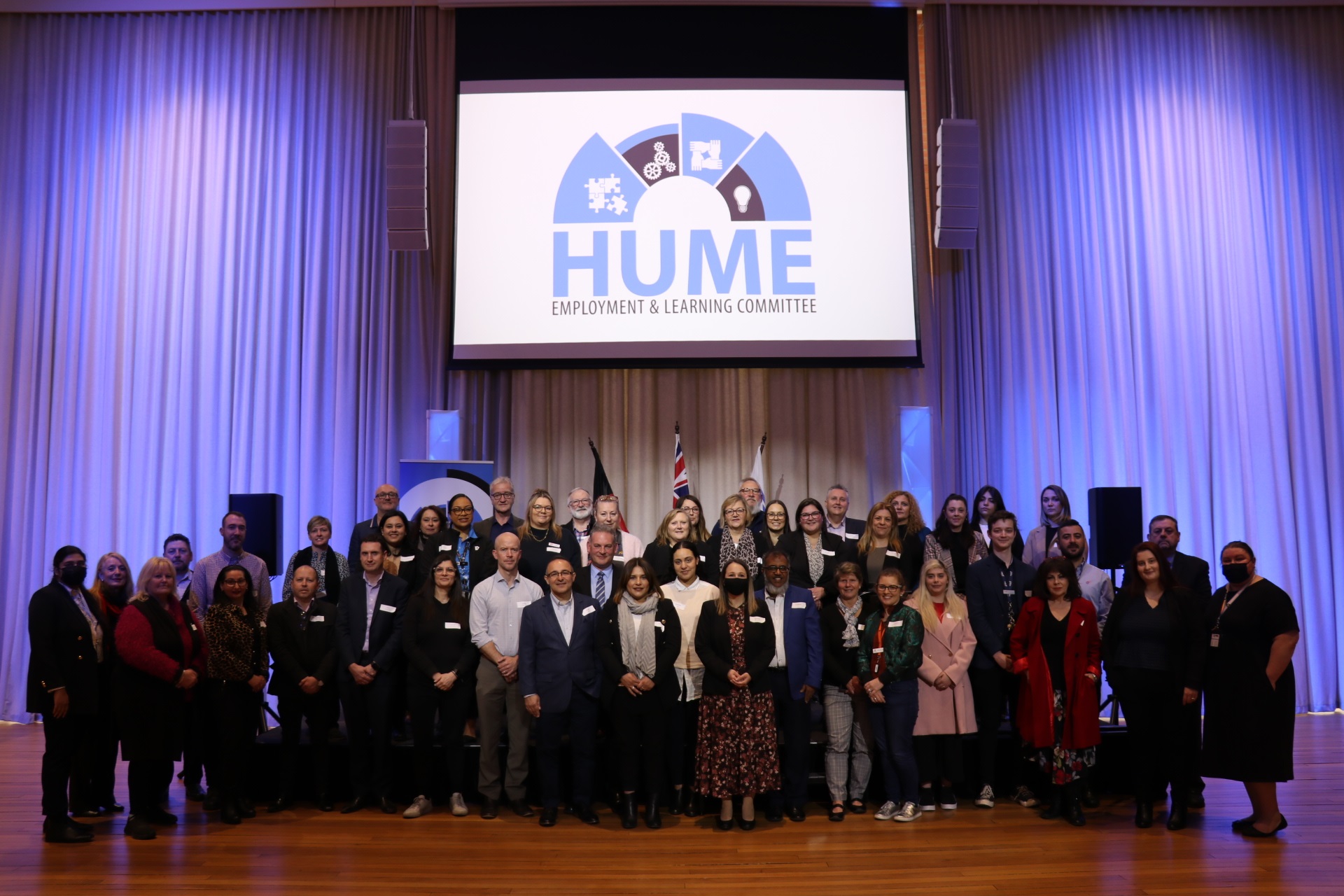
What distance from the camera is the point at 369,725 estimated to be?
5422mm

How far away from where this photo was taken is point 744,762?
5.00m

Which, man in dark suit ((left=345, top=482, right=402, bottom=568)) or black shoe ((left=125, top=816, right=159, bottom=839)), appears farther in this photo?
man in dark suit ((left=345, top=482, right=402, bottom=568))

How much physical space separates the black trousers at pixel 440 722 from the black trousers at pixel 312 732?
1.43 ft

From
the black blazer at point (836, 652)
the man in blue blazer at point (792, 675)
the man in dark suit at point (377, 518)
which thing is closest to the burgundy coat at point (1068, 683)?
the black blazer at point (836, 652)

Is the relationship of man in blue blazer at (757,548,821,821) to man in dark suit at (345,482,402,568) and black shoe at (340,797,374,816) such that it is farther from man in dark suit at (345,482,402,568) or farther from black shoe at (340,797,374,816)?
man in dark suit at (345,482,402,568)

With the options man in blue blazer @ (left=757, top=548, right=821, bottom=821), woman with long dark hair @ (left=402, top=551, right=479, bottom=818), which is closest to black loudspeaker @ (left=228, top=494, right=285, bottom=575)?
woman with long dark hair @ (left=402, top=551, right=479, bottom=818)

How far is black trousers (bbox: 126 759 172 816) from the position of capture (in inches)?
194

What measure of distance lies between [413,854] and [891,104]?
6.57 meters

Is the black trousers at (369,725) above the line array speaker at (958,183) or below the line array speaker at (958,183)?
below

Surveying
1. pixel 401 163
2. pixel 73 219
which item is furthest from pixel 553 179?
pixel 73 219

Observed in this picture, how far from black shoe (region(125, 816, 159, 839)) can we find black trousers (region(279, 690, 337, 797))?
2.28 feet

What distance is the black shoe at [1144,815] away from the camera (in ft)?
16.3

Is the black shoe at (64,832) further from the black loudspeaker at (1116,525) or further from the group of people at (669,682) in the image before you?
the black loudspeaker at (1116,525)

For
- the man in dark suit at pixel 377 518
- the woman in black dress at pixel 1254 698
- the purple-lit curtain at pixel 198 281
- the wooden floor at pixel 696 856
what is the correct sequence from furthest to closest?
the purple-lit curtain at pixel 198 281, the man in dark suit at pixel 377 518, the woman in black dress at pixel 1254 698, the wooden floor at pixel 696 856
